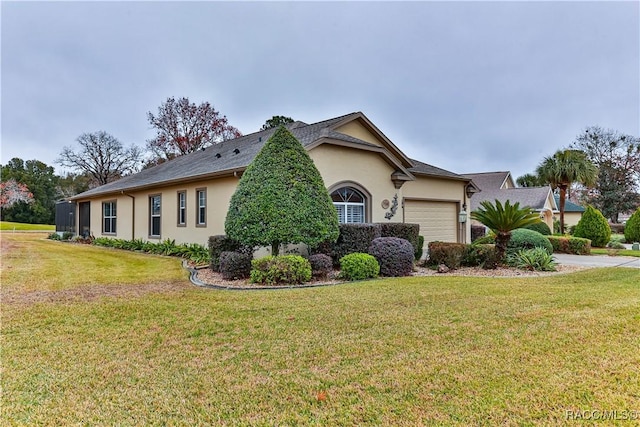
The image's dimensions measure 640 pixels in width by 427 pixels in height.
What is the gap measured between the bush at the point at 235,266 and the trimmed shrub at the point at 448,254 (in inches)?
223

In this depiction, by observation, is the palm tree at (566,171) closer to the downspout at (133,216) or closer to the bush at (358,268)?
the bush at (358,268)

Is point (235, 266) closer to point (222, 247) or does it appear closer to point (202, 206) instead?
point (222, 247)

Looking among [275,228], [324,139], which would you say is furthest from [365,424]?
[324,139]

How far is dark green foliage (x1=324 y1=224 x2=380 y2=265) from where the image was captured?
10312 millimetres

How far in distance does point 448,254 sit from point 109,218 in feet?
60.0

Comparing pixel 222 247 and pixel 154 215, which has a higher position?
pixel 154 215

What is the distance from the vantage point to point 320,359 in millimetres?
3781

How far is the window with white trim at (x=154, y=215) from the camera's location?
53.1 ft

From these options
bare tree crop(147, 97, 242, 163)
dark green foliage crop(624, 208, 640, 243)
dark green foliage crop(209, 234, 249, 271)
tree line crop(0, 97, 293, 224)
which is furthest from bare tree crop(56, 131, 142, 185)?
dark green foliage crop(624, 208, 640, 243)

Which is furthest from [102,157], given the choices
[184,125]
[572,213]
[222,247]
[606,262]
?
[572,213]

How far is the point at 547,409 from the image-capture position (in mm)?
2748

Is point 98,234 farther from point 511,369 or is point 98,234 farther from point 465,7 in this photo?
point 511,369

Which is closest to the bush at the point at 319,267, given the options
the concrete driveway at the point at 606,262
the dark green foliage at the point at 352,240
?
the dark green foliage at the point at 352,240

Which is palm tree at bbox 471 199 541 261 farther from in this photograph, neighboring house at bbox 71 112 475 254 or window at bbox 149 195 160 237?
window at bbox 149 195 160 237
